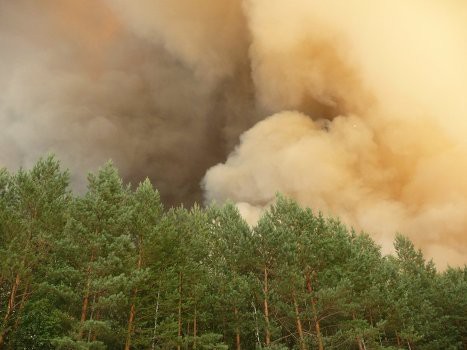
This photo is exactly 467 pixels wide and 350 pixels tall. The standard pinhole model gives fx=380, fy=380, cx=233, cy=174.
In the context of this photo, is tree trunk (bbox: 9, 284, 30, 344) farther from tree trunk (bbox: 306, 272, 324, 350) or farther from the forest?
tree trunk (bbox: 306, 272, 324, 350)

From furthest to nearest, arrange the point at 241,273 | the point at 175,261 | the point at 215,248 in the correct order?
the point at 215,248 → the point at 241,273 → the point at 175,261

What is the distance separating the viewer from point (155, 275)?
24.9 metres

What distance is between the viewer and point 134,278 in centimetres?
A: 2083

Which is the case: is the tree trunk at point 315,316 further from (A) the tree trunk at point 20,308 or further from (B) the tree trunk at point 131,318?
(A) the tree trunk at point 20,308

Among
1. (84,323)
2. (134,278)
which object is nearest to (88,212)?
(134,278)

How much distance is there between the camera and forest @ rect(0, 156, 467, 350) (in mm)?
20672

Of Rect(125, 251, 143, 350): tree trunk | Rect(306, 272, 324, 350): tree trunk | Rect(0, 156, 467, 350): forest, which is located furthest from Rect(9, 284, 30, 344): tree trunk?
Rect(306, 272, 324, 350): tree trunk

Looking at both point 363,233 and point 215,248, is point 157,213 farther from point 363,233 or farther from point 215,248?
point 363,233

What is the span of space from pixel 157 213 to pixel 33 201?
8.55m

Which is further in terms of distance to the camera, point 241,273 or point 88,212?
point 241,273

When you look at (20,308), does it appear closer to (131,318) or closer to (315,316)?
(131,318)

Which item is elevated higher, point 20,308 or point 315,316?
point 315,316

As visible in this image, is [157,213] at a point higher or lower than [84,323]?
higher

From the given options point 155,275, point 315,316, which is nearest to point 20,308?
point 155,275
